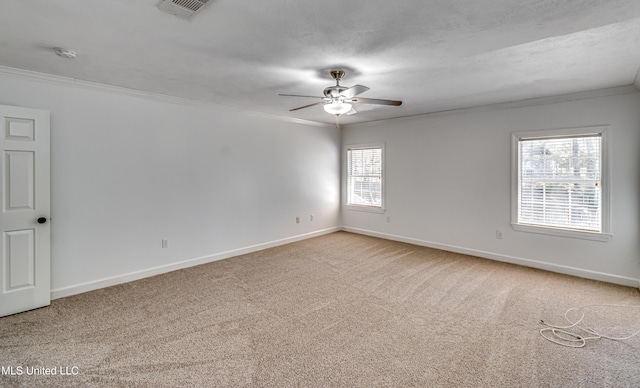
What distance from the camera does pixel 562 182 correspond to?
4.08 metres

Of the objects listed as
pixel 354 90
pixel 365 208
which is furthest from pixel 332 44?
pixel 365 208

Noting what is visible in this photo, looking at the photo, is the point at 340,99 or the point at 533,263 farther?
the point at 533,263

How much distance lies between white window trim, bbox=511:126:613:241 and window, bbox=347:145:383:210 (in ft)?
7.73

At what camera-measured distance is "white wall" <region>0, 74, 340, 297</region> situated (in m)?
3.34

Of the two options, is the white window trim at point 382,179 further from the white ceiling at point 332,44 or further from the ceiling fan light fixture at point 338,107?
the ceiling fan light fixture at point 338,107

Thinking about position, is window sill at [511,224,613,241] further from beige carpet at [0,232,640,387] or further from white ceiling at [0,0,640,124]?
white ceiling at [0,0,640,124]

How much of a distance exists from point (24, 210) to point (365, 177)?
5328mm

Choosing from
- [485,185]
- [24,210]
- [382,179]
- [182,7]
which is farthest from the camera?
[382,179]

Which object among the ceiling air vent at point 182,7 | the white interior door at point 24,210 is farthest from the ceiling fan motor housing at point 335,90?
the white interior door at point 24,210

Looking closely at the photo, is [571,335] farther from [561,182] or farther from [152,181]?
[152,181]

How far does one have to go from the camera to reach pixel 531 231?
4.34m

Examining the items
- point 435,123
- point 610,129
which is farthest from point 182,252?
point 610,129

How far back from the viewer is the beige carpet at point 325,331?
81.7 inches

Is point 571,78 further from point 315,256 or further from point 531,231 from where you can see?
point 315,256
